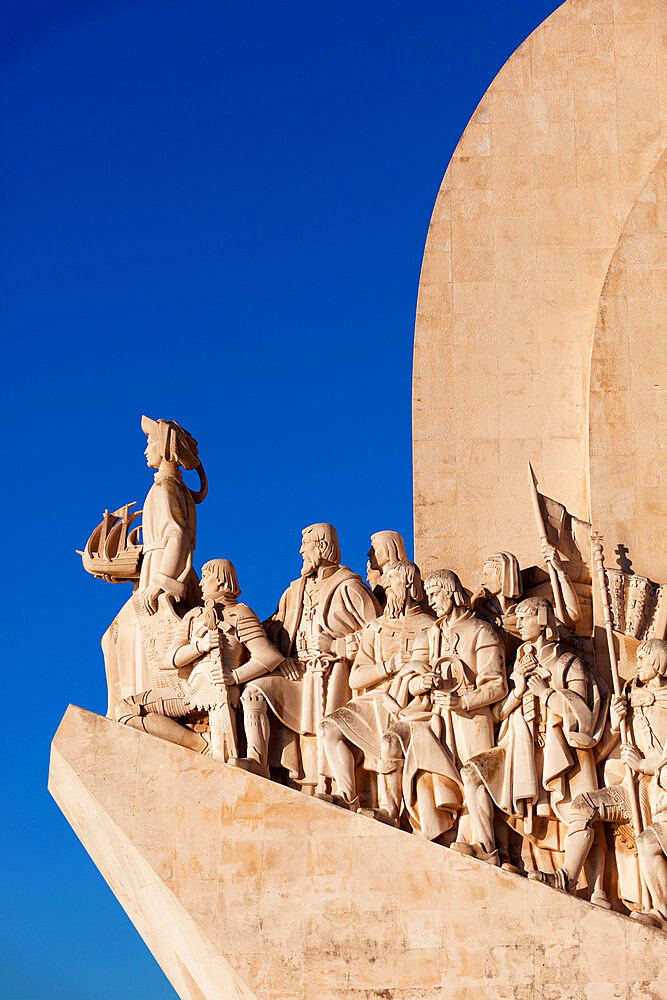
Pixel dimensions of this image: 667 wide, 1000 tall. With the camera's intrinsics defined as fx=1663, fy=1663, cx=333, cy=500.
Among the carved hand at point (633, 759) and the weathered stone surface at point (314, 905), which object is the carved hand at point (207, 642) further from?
the carved hand at point (633, 759)

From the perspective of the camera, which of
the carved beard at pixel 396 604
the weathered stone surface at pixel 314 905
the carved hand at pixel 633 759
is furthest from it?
the carved beard at pixel 396 604

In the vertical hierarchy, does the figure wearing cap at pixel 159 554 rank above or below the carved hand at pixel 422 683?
above

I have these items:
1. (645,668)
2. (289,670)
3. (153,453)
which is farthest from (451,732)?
(153,453)

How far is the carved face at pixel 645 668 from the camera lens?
9.87m

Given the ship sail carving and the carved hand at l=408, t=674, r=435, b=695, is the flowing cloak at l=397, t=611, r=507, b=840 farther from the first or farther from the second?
the ship sail carving

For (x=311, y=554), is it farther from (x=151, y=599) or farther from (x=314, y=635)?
(x=151, y=599)

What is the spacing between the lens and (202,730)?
36.8 feet

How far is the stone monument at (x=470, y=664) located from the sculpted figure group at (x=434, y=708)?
20 mm

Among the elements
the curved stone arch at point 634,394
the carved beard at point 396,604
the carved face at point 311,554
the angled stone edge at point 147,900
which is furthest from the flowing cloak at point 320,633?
the curved stone arch at point 634,394

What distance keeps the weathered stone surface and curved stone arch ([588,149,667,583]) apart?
2834 mm

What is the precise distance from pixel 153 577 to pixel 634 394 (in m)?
3.73

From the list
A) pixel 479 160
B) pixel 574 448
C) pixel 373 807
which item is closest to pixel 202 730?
pixel 373 807

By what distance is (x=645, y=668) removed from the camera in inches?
390

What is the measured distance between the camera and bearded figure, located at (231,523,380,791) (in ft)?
35.6
